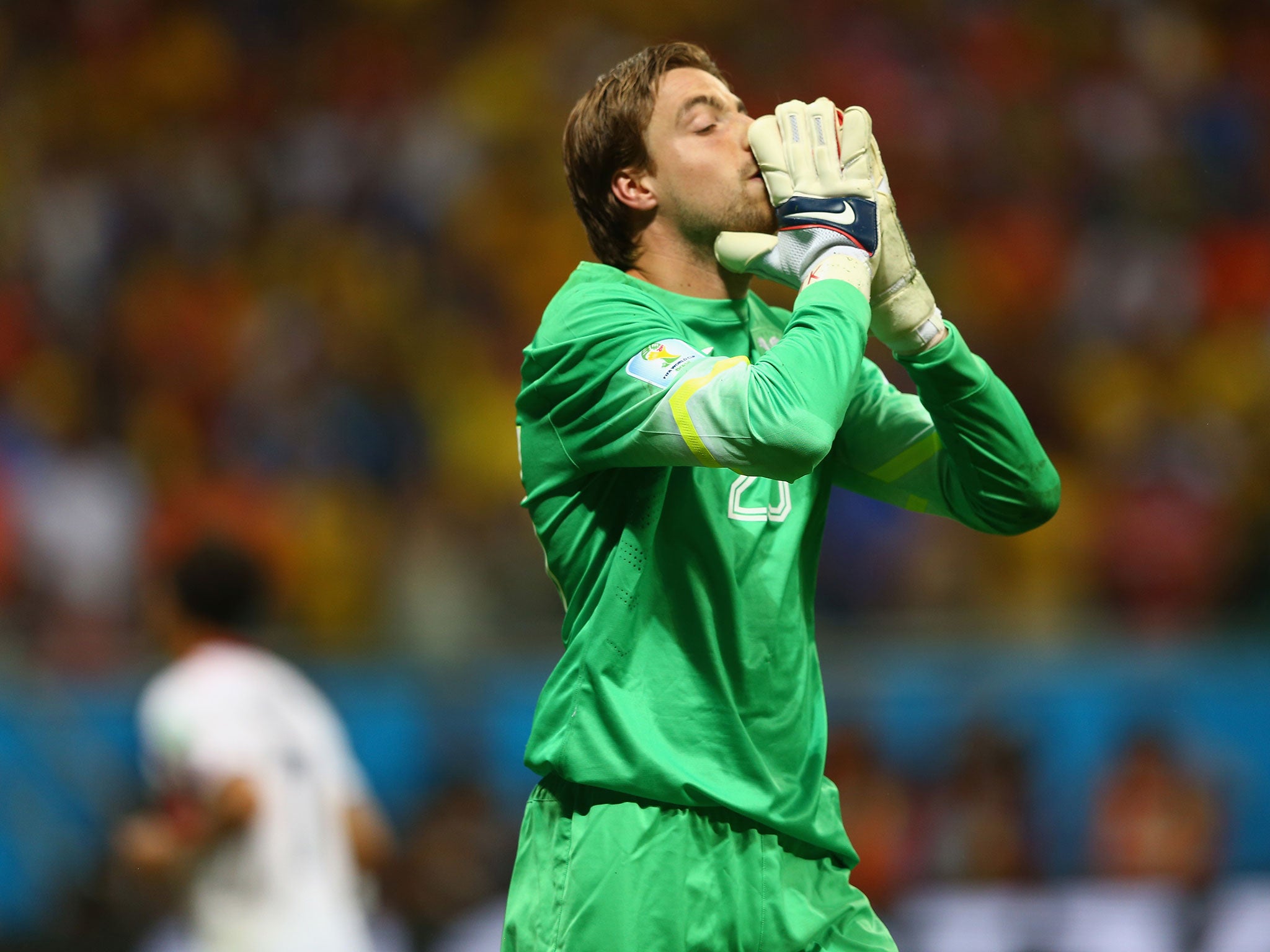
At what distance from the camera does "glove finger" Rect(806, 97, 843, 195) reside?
283cm

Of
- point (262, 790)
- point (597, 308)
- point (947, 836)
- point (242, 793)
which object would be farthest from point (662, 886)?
point (947, 836)

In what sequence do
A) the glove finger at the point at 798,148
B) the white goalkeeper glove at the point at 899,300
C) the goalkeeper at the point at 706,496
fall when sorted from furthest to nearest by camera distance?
the white goalkeeper glove at the point at 899,300 < the glove finger at the point at 798,148 < the goalkeeper at the point at 706,496

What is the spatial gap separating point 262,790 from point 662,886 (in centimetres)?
213

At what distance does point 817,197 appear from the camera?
2822 millimetres

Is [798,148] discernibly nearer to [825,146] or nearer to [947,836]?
[825,146]

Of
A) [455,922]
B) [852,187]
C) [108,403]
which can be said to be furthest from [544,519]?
[108,403]

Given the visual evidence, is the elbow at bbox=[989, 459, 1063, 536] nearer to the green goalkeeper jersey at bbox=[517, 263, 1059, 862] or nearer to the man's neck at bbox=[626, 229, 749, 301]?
the green goalkeeper jersey at bbox=[517, 263, 1059, 862]

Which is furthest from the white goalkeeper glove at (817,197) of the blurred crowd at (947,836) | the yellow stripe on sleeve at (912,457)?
the blurred crowd at (947,836)

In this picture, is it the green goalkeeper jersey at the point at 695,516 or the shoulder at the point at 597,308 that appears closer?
the green goalkeeper jersey at the point at 695,516

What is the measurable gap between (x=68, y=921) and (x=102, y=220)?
4584 millimetres

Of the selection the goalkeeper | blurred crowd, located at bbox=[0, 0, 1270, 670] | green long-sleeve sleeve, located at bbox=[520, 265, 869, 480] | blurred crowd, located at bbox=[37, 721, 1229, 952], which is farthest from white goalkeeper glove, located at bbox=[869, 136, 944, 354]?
blurred crowd, located at bbox=[0, 0, 1270, 670]

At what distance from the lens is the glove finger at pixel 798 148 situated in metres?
2.84

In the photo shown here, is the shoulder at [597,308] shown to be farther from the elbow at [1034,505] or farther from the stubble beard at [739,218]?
the elbow at [1034,505]

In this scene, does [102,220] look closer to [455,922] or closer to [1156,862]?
[455,922]
